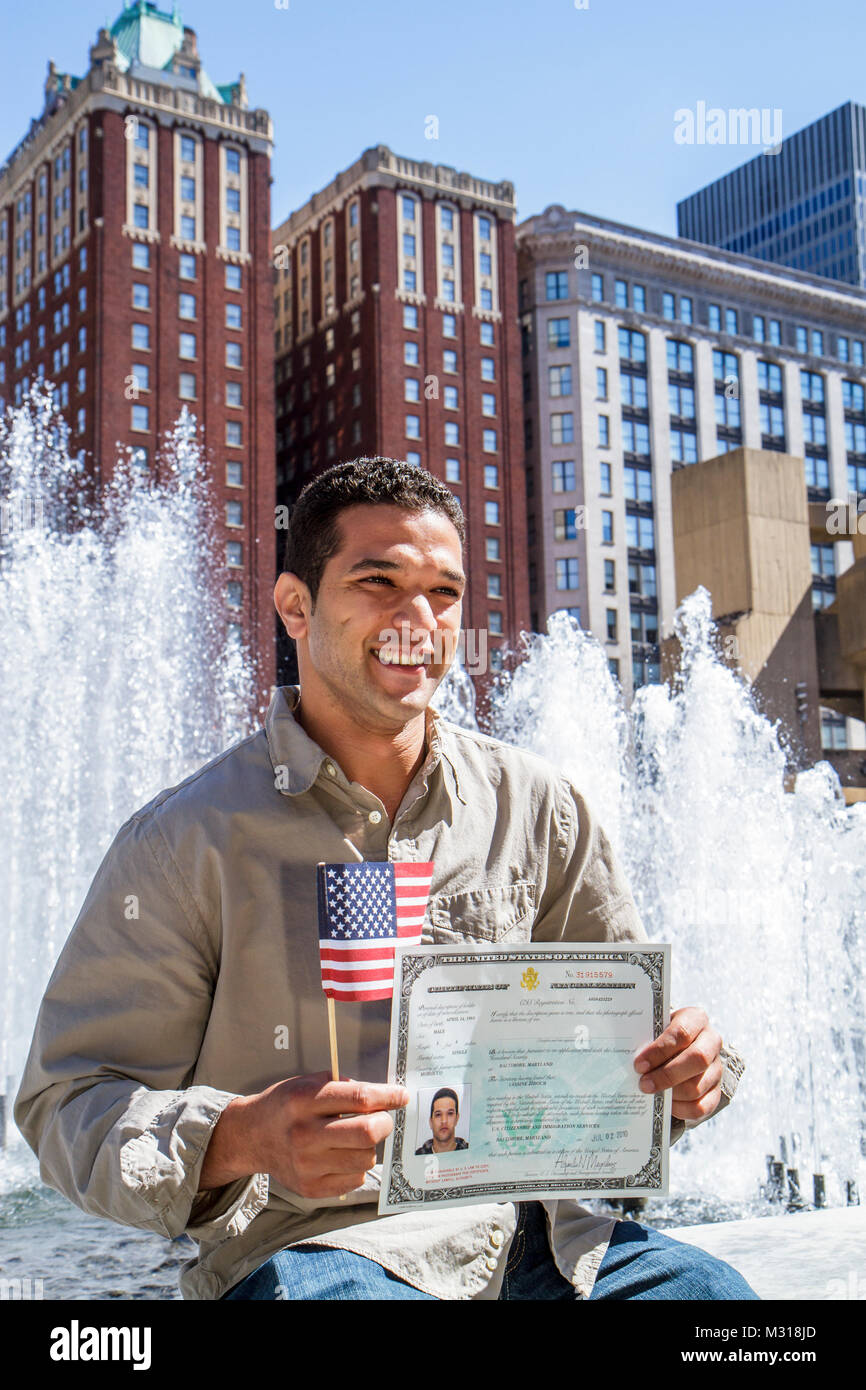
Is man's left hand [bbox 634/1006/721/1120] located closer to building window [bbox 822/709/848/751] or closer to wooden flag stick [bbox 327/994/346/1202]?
wooden flag stick [bbox 327/994/346/1202]

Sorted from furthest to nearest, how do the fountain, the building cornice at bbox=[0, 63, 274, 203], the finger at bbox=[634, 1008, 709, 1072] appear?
1. the building cornice at bbox=[0, 63, 274, 203]
2. the fountain
3. the finger at bbox=[634, 1008, 709, 1072]

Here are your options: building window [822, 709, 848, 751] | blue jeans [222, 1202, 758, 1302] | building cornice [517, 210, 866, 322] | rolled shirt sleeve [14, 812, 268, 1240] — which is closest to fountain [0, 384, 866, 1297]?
blue jeans [222, 1202, 758, 1302]

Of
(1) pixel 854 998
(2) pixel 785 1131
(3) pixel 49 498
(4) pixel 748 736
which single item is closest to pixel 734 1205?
(2) pixel 785 1131

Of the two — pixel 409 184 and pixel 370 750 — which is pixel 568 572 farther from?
pixel 370 750

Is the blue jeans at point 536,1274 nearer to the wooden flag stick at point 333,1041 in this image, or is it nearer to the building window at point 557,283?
the wooden flag stick at point 333,1041

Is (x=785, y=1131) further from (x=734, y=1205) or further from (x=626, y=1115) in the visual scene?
(x=626, y=1115)

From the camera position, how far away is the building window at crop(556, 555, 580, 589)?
6222 centimetres

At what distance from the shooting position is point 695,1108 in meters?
1.98

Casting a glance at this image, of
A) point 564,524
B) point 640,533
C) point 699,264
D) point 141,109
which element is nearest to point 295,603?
point 141,109

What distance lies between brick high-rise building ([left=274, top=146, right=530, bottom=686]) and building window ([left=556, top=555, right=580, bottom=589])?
3.07 metres

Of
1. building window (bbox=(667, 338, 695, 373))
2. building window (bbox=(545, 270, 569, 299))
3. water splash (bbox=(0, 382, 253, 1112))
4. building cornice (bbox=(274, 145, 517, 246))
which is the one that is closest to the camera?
water splash (bbox=(0, 382, 253, 1112))

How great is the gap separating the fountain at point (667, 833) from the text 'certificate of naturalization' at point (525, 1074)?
6.32ft
